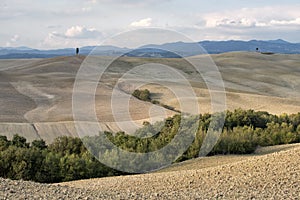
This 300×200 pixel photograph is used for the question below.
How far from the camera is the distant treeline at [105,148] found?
1909 centimetres

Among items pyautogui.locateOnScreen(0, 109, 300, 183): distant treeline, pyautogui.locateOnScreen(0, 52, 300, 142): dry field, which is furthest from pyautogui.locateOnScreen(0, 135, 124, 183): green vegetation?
pyautogui.locateOnScreen(0, 52, 300, 142): dry field

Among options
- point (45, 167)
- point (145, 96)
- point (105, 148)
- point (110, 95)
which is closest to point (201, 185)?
point (45, 167)

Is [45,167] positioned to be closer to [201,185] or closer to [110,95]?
[201,185]

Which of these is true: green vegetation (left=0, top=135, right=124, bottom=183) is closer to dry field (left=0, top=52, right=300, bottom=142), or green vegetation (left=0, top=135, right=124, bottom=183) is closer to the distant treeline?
the distant treeline

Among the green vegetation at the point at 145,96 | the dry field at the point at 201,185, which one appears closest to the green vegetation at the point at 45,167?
the dry field at the point at 201,185

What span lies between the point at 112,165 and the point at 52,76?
47998mm

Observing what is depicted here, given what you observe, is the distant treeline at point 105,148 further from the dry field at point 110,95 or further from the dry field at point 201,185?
the dry field at point 110,95

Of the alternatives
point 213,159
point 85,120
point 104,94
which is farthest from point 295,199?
point 104,94

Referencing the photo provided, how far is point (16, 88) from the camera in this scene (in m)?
54.8

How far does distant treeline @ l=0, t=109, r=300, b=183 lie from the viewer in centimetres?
1909

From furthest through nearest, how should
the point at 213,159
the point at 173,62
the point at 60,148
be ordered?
1. the point at 173,62
2. the point at 60,148
3. the point at 213,159

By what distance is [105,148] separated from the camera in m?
22.8

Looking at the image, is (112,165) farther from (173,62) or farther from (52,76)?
(173,62)

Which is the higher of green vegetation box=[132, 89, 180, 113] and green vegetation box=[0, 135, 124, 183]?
green vegetation box=[0, 135, 124, 183]
